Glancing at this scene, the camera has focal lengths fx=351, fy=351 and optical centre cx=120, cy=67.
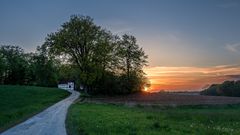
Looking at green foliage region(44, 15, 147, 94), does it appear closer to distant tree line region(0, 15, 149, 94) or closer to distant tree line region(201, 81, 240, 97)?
distant tree line region(0, 15, 149, 94)

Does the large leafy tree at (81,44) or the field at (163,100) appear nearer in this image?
the field at (163,100)

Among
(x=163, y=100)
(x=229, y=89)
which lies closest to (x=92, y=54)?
(x=163, y=100)

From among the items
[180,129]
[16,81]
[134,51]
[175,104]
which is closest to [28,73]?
[16,81]

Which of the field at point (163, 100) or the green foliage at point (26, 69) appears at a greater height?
the green foliage at point (26, 69)

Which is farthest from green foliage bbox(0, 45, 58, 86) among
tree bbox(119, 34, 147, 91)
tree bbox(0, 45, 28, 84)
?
tree bbox(119, 34, 147, 91)

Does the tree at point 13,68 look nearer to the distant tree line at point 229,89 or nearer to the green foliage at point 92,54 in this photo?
the green foliage at point 92,54

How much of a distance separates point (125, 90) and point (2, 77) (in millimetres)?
62911

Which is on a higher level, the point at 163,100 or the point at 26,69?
the point at 26,69

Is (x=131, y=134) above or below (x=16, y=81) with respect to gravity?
below

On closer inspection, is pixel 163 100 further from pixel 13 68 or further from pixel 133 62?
pixel 13 68

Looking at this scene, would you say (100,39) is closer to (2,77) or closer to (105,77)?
(105,77)

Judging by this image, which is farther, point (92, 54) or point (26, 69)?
point (26, 69)

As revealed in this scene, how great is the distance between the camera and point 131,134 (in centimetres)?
2012

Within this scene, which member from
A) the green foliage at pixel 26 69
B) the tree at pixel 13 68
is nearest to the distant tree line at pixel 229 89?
the green foliage at pixel 26 69
